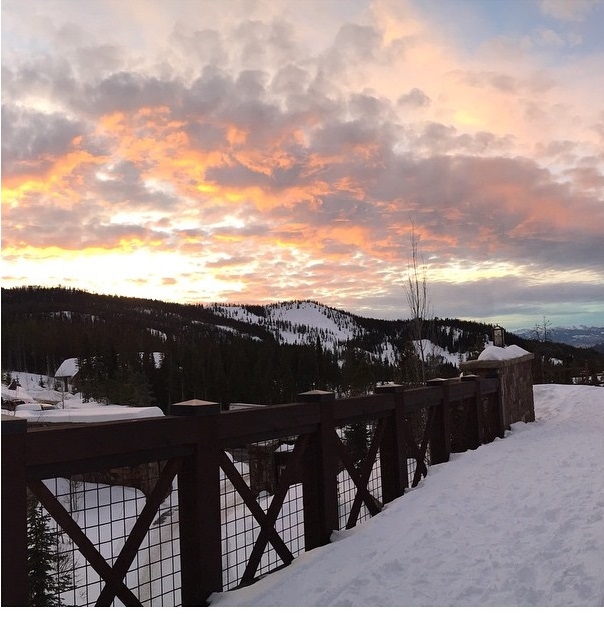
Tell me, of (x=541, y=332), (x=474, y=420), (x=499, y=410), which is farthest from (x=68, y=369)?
(x=474, y=420)

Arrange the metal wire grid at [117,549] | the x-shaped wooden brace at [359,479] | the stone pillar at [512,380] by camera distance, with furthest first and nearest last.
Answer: the stone pillar at [512,380] → the x-shaped wooden brace at [359,479] → the metal wire grid at [117,549]

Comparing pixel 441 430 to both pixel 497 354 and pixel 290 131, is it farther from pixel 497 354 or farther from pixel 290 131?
pixel 290 131

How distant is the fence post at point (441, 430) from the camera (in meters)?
6.04

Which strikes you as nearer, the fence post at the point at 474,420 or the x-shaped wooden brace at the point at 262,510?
the x-shaped wooden brace at the point at 262,510

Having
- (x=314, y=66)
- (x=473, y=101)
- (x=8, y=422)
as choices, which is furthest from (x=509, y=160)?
(x=8, y=422)

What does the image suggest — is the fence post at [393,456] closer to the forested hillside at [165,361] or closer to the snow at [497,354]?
the snow at [497,354]

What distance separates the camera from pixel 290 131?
509cm

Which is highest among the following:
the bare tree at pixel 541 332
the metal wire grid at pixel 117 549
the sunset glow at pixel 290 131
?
the sunset glow at pixel 290 131

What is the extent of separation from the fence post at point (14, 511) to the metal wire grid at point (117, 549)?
12.2 inches

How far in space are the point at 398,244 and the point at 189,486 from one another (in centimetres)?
1028

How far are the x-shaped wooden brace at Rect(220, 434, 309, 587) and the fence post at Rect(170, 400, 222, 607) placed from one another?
157 mm

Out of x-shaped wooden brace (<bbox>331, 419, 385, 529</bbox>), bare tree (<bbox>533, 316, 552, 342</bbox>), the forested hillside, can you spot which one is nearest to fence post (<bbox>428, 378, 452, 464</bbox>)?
x-shaped wooden brace (<bbox>331, 419, 385, 529</bbox>)

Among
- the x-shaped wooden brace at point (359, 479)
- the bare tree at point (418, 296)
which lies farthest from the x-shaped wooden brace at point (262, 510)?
the bare tree at point (418, 296)

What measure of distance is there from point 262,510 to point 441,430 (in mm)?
3376
